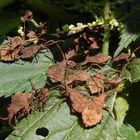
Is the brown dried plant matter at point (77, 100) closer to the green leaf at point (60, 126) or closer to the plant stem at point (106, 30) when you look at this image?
the green leaf at point (60, 126)

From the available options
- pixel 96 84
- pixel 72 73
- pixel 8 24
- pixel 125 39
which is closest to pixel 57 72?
pixel 72 73

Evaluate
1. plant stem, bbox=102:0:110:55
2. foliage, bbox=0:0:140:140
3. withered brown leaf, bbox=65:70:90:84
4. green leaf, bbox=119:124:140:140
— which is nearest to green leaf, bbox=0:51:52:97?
foliage, bbox=0:0:140:140

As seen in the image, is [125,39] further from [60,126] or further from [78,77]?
[60,126]

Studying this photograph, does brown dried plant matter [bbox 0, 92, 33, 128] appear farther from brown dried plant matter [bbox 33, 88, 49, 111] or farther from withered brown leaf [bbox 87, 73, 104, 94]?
withered brown leaf [bbox 87, 73, 104, 94]

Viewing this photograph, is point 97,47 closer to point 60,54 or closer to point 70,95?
point 60,54

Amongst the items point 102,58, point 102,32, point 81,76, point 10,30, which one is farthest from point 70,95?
point 10,30

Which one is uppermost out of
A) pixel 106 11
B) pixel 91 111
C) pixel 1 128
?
pixel 106 11
